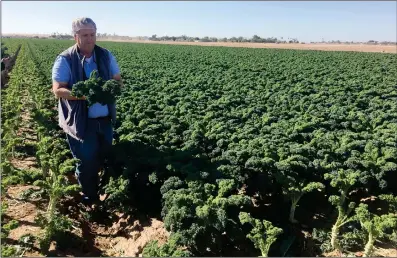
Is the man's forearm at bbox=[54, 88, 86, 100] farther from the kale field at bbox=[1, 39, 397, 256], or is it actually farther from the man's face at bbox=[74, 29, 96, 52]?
the kale field at bbox=[1, 39, 397, 256]

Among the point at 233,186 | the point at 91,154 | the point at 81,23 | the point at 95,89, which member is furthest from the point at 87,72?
the point at 233,186

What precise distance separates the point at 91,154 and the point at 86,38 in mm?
1804

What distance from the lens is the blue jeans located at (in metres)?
6.11

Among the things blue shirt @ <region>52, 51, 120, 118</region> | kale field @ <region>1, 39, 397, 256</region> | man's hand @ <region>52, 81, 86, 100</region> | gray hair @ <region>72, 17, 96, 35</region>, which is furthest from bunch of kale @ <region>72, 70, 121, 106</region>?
kale field @ <region>1, 39, 397, 256</region>

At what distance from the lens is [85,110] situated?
608 cm

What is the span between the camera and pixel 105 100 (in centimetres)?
566

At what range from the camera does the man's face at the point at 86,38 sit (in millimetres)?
5645

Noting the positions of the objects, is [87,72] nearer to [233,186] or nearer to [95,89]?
[95,89]

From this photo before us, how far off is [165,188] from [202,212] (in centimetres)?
114

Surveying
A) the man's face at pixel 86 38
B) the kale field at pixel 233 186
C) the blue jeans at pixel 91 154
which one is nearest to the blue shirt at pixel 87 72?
the blue jeans at pixel 91 154

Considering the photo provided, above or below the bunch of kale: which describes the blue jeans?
below

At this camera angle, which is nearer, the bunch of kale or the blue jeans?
the bunch of kale

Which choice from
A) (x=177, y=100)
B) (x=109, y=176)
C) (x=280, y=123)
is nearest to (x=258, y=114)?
(x=280, y=123)

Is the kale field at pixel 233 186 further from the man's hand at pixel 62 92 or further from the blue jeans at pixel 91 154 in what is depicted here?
the man's hand at pixel 62 92
